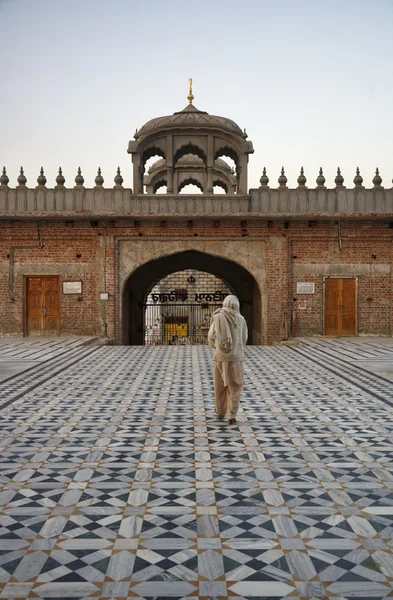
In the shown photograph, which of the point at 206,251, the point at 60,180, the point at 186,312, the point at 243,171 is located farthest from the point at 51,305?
the point at 186,312

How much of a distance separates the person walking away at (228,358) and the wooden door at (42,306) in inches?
437

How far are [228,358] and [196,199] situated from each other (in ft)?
35.8

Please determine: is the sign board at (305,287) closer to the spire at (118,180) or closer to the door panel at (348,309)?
the door panel at (348,309)

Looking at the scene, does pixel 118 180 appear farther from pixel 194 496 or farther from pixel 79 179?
pixel 194 496

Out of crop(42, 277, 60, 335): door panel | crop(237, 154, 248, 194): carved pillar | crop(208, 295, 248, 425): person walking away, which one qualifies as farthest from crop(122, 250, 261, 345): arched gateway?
crop(208, 295, 248, 425): person walking away

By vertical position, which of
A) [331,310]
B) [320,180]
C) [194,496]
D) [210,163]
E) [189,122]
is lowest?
[194,496]

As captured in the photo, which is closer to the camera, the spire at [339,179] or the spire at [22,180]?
the spire at [22,180]

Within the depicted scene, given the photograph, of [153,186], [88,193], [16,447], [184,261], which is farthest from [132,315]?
[16,447]

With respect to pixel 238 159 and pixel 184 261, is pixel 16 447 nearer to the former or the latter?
pixel 238 159

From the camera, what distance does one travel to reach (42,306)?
1706 centimetres

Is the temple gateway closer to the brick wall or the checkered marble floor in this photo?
the brick wall

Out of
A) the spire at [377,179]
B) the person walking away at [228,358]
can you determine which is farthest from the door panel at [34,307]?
the person walking away at [228,358]

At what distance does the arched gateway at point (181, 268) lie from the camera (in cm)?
1962

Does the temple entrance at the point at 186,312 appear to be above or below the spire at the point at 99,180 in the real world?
below
